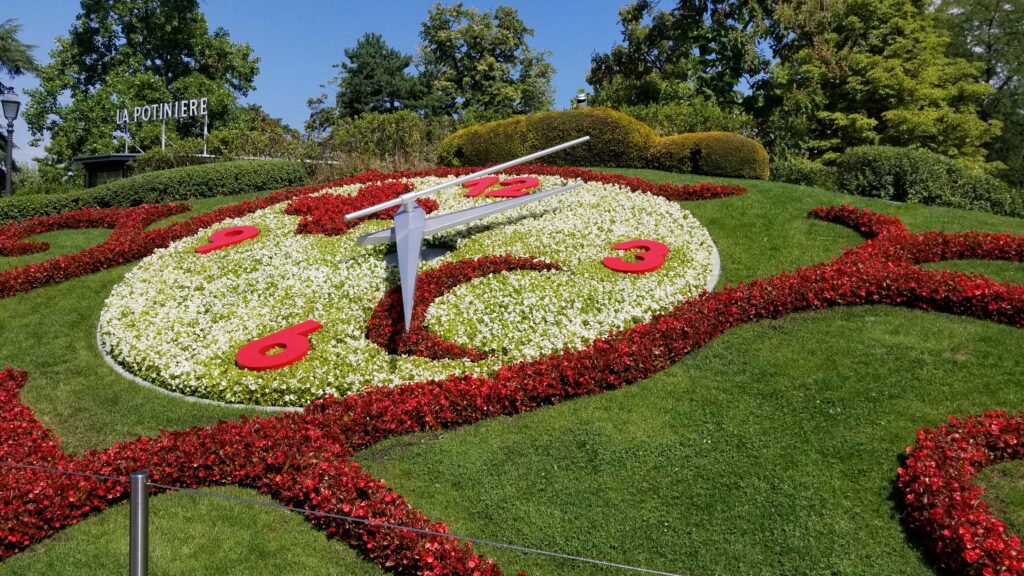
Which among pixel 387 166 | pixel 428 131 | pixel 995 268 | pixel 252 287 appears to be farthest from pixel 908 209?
pixel 428 131

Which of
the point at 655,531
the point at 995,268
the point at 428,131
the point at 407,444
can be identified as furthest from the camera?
the point at 428,131

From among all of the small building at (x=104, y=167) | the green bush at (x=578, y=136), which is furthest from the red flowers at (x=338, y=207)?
the small building at (x=104, y=167)

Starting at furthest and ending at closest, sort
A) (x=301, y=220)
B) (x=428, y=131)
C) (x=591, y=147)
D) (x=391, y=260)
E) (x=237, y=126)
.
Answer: (x=237, y=126)
(x=428, y=131)
(x=591, y=147)
(x=301, y=220)
(x=391, y=260)

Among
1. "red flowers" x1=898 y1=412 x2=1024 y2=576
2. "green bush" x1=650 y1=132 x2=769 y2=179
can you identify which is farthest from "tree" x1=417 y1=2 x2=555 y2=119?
"red flowers" x1=898 y1=412 x2=1024 y2=576

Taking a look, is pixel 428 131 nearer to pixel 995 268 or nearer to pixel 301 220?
pixel 301 220

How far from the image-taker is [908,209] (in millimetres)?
10953

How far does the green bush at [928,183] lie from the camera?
12.3m

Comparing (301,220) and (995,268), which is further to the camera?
(301,220)

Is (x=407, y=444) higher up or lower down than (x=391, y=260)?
lower down

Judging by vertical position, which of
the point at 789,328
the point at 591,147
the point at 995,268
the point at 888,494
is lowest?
the point at 888,494

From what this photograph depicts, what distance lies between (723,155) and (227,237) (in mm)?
8930

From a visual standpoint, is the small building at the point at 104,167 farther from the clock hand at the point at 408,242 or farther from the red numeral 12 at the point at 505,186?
the clock hand at the point at 408,242

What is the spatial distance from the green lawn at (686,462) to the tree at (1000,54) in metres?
31.3

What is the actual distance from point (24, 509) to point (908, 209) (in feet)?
38.0
